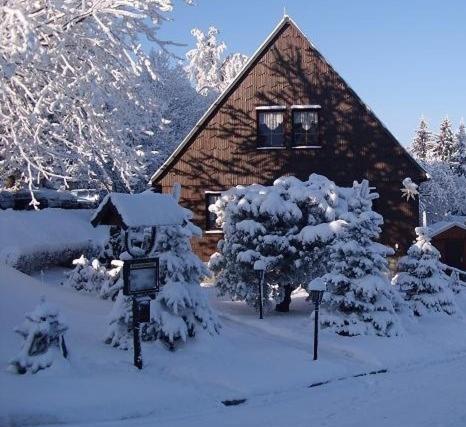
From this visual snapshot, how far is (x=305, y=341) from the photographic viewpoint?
44.7ft

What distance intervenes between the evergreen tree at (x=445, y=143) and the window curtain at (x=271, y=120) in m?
41.8

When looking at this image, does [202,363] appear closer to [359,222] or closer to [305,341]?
[305,341]

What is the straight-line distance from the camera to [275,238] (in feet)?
52.1

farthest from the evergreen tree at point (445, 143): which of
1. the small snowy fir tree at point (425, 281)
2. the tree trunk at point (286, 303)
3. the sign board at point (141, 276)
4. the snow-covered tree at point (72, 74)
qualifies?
the sign board at point (141, 276)

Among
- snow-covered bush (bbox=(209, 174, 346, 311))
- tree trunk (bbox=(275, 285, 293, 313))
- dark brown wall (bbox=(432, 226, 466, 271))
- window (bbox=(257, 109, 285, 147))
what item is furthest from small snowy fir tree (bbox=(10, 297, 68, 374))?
dark brown wall (bbox=(432, 226, 466, 271))

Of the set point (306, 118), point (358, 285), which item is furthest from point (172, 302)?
point (306, 118)

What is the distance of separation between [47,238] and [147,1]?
27.8 ft

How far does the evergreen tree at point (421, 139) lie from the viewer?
2766 inches

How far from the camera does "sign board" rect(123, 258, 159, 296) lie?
9984mm

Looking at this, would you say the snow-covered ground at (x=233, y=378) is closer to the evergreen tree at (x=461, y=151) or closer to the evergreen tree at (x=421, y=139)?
the evergreen tree at (x=461, y=151)

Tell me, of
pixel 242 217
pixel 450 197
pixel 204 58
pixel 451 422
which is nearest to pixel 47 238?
pixel 242 217

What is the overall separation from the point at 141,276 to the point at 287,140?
1464 centimetres

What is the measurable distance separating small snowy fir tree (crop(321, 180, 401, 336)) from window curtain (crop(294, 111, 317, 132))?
358 inches

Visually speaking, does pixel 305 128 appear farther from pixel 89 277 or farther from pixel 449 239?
pixel 89 277
